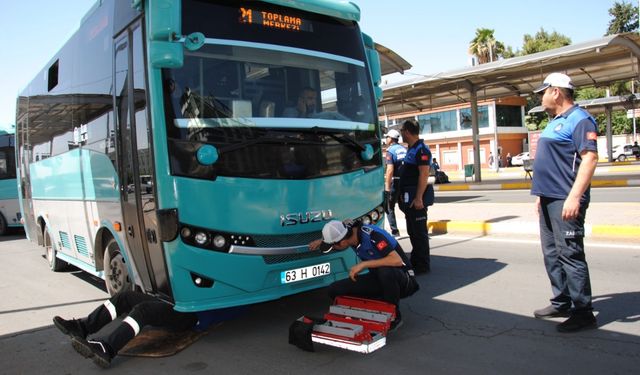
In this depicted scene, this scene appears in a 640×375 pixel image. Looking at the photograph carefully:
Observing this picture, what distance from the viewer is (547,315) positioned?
4641mm

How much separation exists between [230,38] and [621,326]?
405 centimetres

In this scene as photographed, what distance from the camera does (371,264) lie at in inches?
178

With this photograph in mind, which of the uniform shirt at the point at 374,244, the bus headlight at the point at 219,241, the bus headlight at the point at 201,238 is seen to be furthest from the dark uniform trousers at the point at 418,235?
the bus headlight at the point at 201,238

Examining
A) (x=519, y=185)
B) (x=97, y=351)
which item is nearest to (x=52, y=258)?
(x=97, y=351)

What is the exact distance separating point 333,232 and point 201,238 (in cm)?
109

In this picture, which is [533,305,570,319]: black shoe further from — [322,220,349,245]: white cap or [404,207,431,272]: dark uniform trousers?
[404,207,431,272]: dark uniform trousers

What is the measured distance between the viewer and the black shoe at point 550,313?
4.59 m

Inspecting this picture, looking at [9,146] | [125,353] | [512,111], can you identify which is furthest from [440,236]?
[512,111]

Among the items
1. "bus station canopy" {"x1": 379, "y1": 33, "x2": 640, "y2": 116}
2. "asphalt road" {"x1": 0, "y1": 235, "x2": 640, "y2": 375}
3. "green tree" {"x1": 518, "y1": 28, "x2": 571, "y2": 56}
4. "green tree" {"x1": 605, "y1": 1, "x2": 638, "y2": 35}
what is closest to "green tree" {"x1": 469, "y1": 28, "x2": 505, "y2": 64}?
"green tree" {"x1": 518, "y1": 28, "x2": 571, "y2": 56}

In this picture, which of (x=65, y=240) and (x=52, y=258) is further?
(x=52, y=258)

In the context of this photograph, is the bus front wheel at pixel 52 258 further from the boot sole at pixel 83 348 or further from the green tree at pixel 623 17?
the green tree at pixel 623 17

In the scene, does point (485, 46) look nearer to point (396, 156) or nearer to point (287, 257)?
point (396, 156)

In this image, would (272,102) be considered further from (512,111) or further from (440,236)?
(512,111)

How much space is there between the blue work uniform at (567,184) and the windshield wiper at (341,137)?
1648 mm
